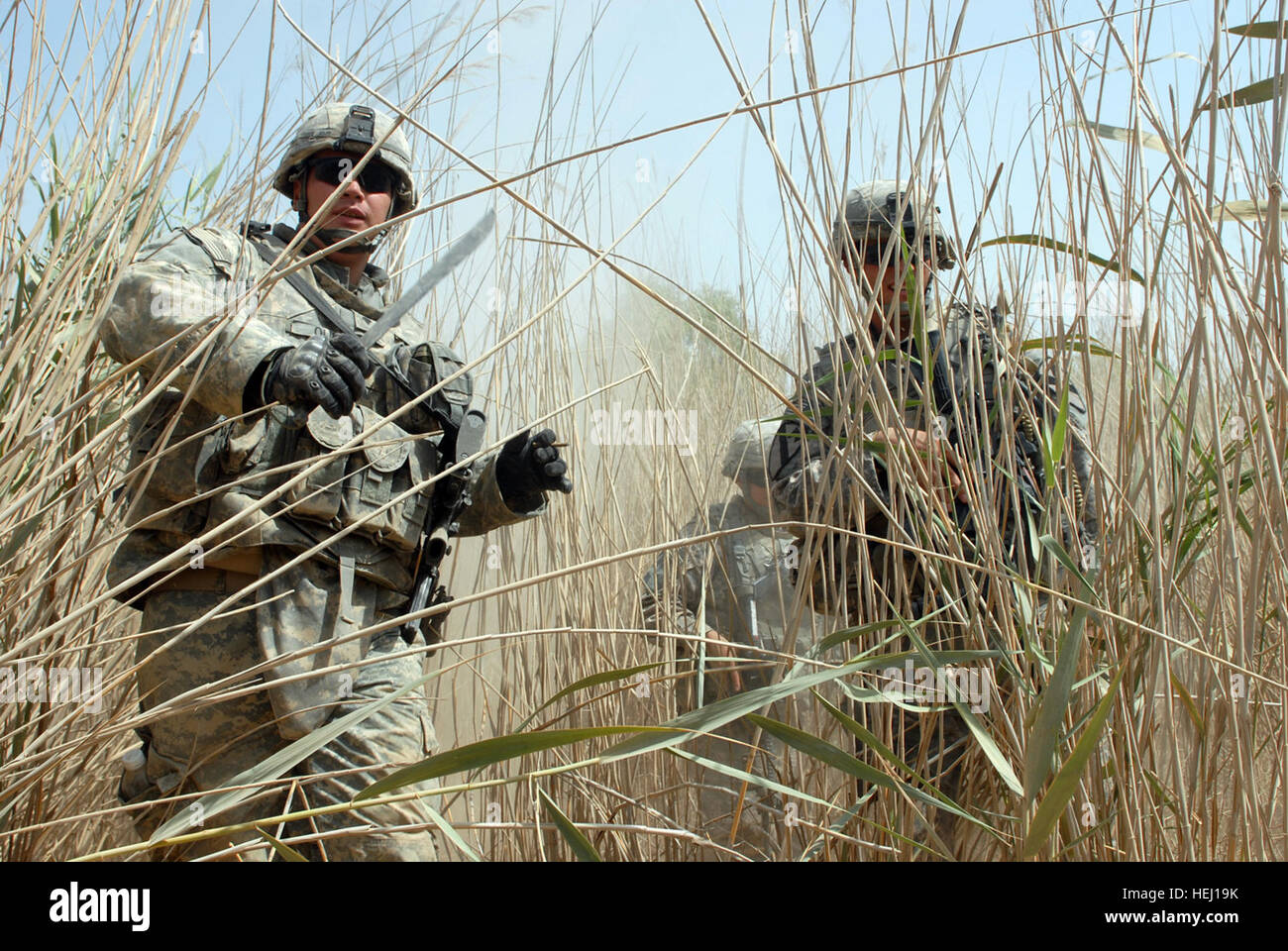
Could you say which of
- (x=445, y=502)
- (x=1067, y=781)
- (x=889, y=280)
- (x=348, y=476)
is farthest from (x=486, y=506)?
(x=1067, y=781)

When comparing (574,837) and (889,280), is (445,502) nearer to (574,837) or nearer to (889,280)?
(889,280)

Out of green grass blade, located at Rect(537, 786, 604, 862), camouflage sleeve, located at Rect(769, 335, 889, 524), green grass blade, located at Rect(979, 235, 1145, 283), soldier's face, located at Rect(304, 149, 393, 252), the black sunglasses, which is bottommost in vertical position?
green grass blade, located at Rect(537, 786, 604, 862)

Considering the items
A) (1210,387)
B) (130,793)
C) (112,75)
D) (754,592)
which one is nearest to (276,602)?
(130,793)

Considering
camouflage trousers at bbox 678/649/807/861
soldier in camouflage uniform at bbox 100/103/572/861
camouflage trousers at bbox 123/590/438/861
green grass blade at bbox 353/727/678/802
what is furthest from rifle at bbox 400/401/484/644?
green grass blade at bbox 353/727/678/802

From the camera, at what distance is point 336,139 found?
1.57 metres

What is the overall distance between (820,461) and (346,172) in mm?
829

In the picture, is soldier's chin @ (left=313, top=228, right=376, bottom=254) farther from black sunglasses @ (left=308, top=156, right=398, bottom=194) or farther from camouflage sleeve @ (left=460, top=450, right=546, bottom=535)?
camouflage sleeve @ (left=460, top=450, right=546, bottom=535)

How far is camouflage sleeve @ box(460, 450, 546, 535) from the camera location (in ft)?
5.24

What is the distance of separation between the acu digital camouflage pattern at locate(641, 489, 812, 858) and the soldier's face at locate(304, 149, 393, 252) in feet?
2.17

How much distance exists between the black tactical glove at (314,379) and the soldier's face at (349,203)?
361mm

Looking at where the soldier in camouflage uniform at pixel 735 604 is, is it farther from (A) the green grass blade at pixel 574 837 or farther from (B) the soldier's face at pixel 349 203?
(B) the soldier's face at pixel 349 203

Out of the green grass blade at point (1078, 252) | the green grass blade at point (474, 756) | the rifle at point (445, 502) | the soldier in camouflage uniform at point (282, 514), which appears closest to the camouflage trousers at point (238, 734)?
the soldier in camouflage uniform at point (282, 514)
